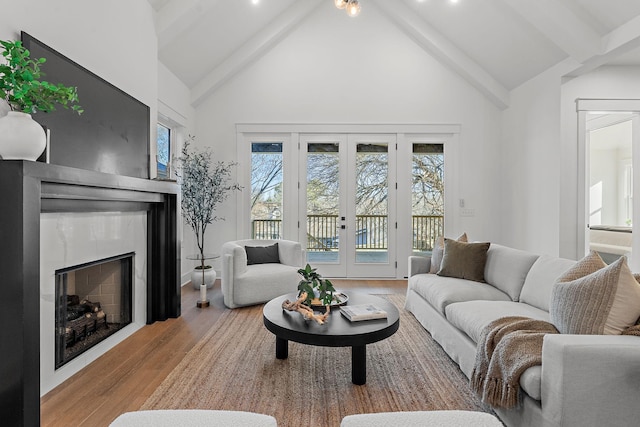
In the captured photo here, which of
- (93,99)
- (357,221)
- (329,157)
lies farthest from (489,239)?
(93,99)

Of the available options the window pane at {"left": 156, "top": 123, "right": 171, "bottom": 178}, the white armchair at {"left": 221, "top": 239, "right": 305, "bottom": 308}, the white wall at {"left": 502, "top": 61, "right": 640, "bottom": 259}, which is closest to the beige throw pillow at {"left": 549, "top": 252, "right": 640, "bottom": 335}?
the white armchair at {"left": 221, "top": 239, "right": 305, "bottom": 308}

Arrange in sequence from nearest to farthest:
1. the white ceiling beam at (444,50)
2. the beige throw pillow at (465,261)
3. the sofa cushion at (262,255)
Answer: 1. the beige throw pillow at (465,261)
2. the sofa cushion at (262,255)
3. the white ceiling beam at (444,50)

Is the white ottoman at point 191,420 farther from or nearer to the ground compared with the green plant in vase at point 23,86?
nearer to the ground

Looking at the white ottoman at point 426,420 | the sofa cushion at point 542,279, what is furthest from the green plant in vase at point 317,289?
the sofa cushion at point 542,279

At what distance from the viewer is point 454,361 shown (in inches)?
101

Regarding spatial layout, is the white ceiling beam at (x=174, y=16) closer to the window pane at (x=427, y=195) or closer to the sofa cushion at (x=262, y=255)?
the sofa cushion at (x=262, y=255)

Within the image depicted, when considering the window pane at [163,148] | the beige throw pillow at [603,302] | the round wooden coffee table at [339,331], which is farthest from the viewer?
the window pane at [163,148]

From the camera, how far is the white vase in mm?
1691

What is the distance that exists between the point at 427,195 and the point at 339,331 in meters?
3.89

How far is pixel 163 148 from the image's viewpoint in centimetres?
486

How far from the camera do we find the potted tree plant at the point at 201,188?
15.7 ft

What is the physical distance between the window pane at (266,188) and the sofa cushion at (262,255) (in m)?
1.04

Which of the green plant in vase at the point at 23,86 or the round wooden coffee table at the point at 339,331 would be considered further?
the round wooden coffee table at the point at 339,331

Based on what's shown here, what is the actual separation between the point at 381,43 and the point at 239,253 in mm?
3826
